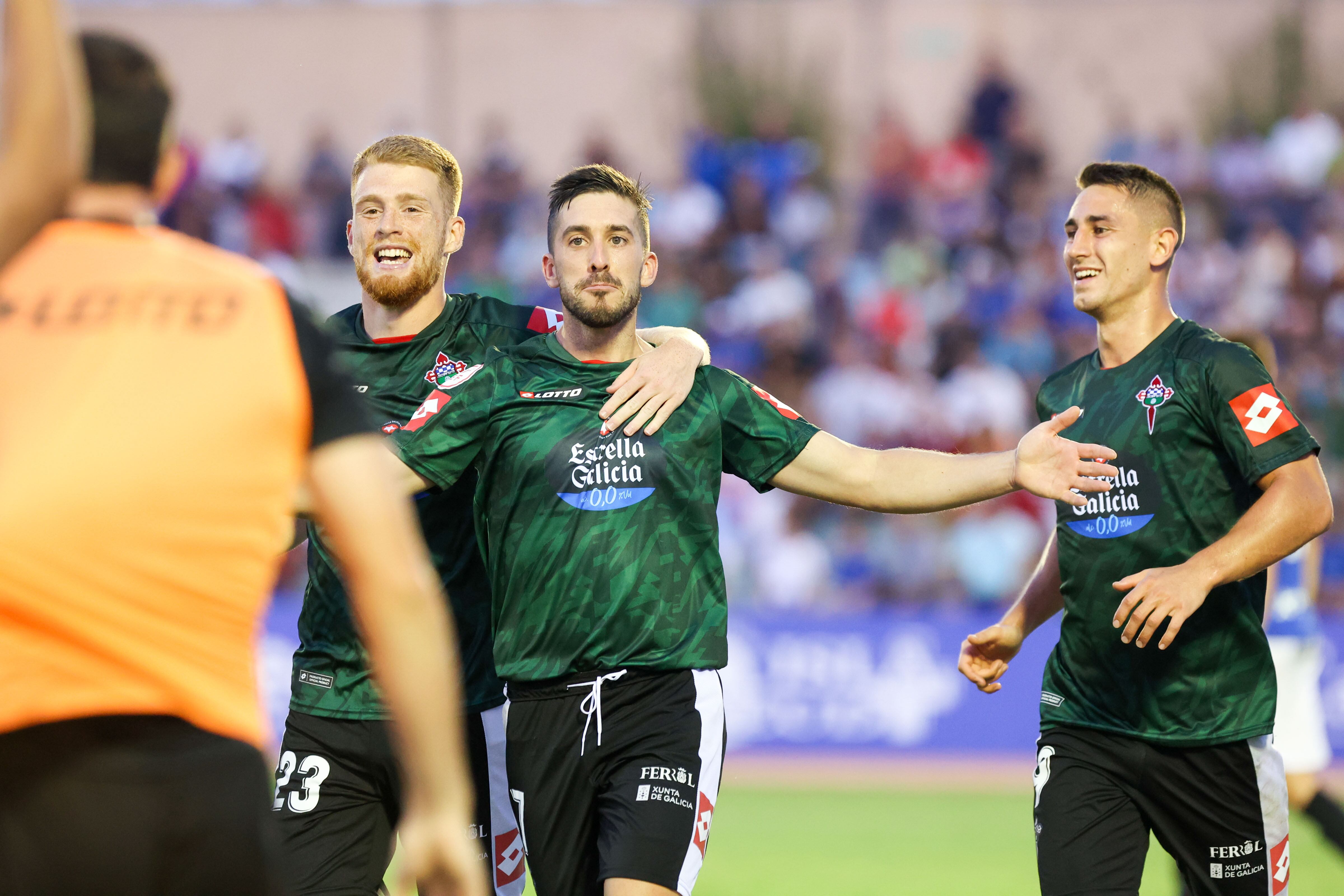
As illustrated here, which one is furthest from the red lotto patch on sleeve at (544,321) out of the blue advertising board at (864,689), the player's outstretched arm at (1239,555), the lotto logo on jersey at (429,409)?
the blue advertising board at (864,689)

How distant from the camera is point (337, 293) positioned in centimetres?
2070

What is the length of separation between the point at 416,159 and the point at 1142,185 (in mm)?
2832

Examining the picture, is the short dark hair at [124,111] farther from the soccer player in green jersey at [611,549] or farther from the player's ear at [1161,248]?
the player's ear at [1161,248]

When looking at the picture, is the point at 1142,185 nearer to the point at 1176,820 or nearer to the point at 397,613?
the point at 1176,820

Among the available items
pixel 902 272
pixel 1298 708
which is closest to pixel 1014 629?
pixel 1298 708

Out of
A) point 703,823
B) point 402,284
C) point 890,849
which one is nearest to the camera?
point 703,823

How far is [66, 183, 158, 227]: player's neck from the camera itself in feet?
8.36

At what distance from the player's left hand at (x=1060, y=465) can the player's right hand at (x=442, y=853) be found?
8.52 ft

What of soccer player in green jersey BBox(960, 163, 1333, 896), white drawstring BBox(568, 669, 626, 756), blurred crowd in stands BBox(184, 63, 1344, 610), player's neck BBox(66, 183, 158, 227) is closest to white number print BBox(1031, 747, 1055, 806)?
soccer player in green jersey BBox(960, 163, 1333, 896)

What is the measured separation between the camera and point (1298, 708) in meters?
8.12

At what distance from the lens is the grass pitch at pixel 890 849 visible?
343 inches

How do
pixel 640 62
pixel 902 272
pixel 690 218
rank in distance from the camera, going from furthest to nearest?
1. pixel 640 62
2. pixel 690 218
3. pixel 902 272

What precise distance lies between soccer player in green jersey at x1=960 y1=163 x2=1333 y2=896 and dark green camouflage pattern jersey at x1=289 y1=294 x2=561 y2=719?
1.85 m

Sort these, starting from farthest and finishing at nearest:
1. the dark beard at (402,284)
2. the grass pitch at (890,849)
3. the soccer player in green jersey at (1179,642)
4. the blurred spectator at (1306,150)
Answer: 1. the blurred spectator at (1306,150)
2. the grass pitch at (890,849)
3. the dark beard at (402,284)
4. the soccer player in green jersey at (1179,642)
